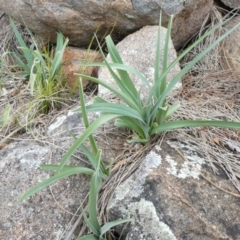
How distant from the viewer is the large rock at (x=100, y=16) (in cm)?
197

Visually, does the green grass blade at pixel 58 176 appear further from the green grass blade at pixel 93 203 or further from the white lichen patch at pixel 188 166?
the white lichen patch at pixel 188 166

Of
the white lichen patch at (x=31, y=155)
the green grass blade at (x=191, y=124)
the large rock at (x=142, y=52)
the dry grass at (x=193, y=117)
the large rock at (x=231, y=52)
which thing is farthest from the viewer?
the large rock at (x=231, y=52)

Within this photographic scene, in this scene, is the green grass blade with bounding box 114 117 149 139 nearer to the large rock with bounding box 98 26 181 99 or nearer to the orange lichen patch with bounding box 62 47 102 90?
the large rock with bounding box 98 26 181 99

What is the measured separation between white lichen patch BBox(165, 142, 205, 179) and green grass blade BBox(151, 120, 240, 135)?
10cm

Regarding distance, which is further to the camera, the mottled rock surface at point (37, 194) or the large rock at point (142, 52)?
the large rock at point (142, 52)

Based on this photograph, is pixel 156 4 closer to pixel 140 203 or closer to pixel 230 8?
pixel 230 8

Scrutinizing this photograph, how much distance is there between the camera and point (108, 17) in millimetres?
2031

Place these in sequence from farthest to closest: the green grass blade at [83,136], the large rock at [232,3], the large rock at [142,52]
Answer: the large rock at [232,3] → the large rock at [142,52] → the green grass blade at [83,136]

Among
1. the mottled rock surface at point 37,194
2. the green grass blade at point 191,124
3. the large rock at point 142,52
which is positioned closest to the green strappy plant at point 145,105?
the green grass blade at point 191,124

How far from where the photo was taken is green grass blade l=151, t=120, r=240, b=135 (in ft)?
4.58

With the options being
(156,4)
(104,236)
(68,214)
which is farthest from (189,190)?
(156,4)

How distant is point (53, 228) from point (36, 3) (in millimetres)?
1084

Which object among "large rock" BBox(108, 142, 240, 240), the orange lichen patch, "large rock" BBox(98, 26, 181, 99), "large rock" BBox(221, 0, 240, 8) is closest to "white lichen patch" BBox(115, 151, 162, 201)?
"large rock" BBox(108, 142, 240, 240)

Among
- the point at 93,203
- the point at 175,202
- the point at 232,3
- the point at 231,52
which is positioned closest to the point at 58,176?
the point at 93,203
